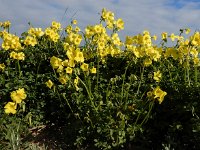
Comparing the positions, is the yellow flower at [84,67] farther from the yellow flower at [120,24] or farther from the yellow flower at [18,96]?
the yellow flower at [120,24]

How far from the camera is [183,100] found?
4.57 meters

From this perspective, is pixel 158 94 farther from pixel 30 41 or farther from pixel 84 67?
pixel 30 41

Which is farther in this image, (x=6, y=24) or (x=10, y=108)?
(x=6, y=24)

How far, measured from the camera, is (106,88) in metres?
5.20

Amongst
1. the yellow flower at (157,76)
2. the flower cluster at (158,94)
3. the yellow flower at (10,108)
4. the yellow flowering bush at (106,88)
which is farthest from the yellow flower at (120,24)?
the yellow flower at (10,108)

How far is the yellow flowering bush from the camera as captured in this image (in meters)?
4.50

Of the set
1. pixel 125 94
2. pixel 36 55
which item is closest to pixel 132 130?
pixel 125 94

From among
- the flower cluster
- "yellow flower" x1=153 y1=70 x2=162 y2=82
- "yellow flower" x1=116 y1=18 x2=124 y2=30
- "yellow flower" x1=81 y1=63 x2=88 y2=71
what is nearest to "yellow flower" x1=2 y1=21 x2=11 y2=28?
"yellow flower" x1=116 y1=18 x2=124 y2=30

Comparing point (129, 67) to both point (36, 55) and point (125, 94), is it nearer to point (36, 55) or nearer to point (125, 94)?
point (125, 94)

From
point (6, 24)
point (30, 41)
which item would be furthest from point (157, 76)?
point (6, 24)

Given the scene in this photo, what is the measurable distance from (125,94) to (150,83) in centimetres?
43

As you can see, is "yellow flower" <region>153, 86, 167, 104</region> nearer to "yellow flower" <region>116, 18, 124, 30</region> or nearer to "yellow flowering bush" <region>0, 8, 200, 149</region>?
"yellow flowering bush" <region>0, 8, 200, 149</region>

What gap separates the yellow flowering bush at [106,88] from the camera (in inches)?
177

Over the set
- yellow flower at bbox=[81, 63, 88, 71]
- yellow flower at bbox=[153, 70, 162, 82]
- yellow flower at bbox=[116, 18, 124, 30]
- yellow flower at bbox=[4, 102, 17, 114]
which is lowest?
yellow flower at bbox=[4, 102, 17, 114]
